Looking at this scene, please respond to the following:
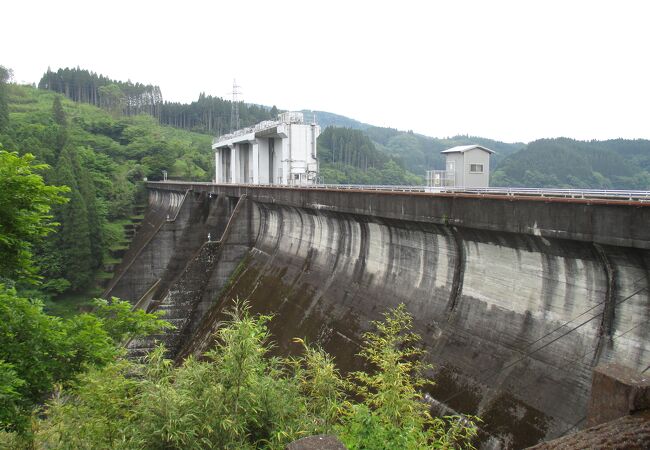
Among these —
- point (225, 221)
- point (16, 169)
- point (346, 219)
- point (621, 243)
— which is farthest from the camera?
point (225, 221)

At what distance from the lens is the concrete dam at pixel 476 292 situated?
813 centimetres

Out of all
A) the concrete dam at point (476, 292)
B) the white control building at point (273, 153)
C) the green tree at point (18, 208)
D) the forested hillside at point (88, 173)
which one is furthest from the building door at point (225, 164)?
the green tree at point (18, 208)

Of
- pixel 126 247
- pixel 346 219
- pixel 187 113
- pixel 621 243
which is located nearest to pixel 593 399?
pixel 621 243

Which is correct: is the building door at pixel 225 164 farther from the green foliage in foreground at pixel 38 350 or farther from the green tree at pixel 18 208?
the green foliage in foreground at pixel 38 350

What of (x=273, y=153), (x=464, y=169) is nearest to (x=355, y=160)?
(x=273, y=153)

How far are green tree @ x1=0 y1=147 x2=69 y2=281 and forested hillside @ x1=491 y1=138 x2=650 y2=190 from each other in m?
78.1

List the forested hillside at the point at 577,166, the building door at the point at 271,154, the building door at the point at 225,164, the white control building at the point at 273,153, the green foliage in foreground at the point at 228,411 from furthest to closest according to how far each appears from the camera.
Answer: the forested hillside at the point at 577,166
the building door at the point at 225,164
the building door at the point at 271,154
the white control building at the point at 273,153
the green foliage in foreground at the point at 228,411

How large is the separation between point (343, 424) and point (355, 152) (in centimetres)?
11406

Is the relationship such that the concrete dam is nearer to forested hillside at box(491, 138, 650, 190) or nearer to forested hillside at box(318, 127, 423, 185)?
forested hillside at box(491, 138, 650, 190)

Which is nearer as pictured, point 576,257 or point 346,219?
point 576,257

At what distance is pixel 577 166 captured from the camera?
311 feet

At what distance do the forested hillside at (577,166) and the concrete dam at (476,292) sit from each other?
219ft

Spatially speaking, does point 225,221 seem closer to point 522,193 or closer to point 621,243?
point 522,193

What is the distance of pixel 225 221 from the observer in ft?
102
